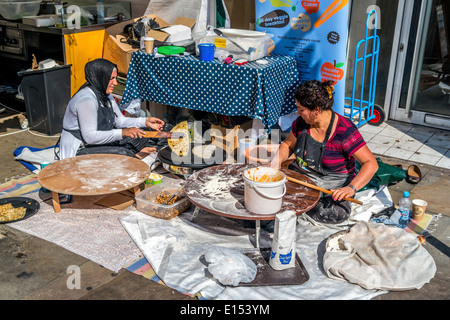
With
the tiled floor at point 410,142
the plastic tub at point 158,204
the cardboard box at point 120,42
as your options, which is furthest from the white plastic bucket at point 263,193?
the cardboard box at point 120,42

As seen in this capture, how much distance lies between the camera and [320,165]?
4.27m

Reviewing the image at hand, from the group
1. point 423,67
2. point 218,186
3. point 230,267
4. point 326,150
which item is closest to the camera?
point 230,267

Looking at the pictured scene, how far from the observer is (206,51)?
5547mm

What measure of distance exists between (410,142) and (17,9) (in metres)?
6.29

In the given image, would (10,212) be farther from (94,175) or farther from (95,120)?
(95,120)

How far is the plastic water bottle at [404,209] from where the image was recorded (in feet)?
14.4

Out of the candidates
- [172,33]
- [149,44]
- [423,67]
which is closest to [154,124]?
[149,44]

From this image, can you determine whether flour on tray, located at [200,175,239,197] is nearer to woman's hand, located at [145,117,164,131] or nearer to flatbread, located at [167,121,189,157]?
flatbread, located at [167,121,189,157]

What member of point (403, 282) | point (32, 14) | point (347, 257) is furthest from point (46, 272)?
point (32, 14)

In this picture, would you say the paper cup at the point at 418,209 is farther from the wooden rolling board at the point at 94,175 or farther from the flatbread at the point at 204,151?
the wooden rolling board at the point at 94,175

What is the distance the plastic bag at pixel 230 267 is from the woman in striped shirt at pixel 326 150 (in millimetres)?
904
